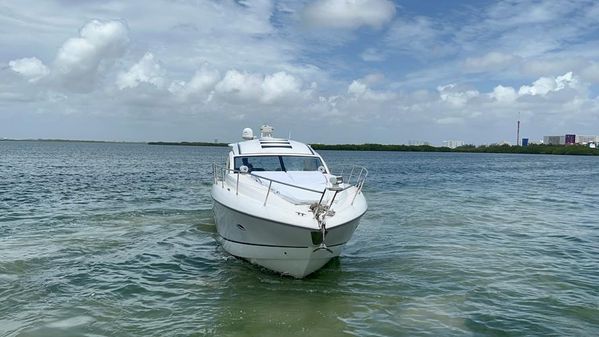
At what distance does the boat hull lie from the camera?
32.0 feet

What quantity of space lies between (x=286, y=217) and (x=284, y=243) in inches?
24.4

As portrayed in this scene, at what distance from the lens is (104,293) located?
9773 millimetres

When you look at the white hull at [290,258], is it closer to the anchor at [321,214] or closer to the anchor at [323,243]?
the anchor at [323,243]

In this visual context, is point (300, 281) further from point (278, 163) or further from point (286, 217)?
point (278, 163)

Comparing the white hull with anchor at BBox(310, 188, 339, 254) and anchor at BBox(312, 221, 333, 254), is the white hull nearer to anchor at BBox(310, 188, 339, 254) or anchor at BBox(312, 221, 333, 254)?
anchor at BBox(312, 221, 333, 254)

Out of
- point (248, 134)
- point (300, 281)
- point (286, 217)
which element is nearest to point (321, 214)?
point (286, 217)

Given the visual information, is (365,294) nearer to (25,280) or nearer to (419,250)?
(419,250)

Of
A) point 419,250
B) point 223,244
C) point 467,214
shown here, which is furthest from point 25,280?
point 467,214

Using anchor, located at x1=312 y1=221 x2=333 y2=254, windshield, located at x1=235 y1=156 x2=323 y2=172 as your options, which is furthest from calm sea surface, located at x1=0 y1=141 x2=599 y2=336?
windshield, located at x1=235 y1=156 x2=323 y2=172

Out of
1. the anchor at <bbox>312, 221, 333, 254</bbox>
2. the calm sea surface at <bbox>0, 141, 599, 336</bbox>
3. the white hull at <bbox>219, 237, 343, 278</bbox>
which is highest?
the anchor at <bbox>312, 221, 333, 254</bbox>

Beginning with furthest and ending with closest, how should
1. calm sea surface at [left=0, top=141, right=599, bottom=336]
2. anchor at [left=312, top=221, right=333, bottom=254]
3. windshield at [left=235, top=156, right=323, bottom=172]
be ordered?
windshield at [left=235, top=156, right=323, bottom=172] → anchor at [left=312, top=221, right=333, bottom=254] → calm sea surface at [left=0, top=141, right=599, bottom=336]

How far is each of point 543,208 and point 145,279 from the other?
2030 cm

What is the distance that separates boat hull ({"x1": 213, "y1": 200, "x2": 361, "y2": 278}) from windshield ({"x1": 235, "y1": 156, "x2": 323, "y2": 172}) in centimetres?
273

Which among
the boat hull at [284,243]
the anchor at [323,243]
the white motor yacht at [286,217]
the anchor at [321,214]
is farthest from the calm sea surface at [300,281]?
the anchor at [321,214]
